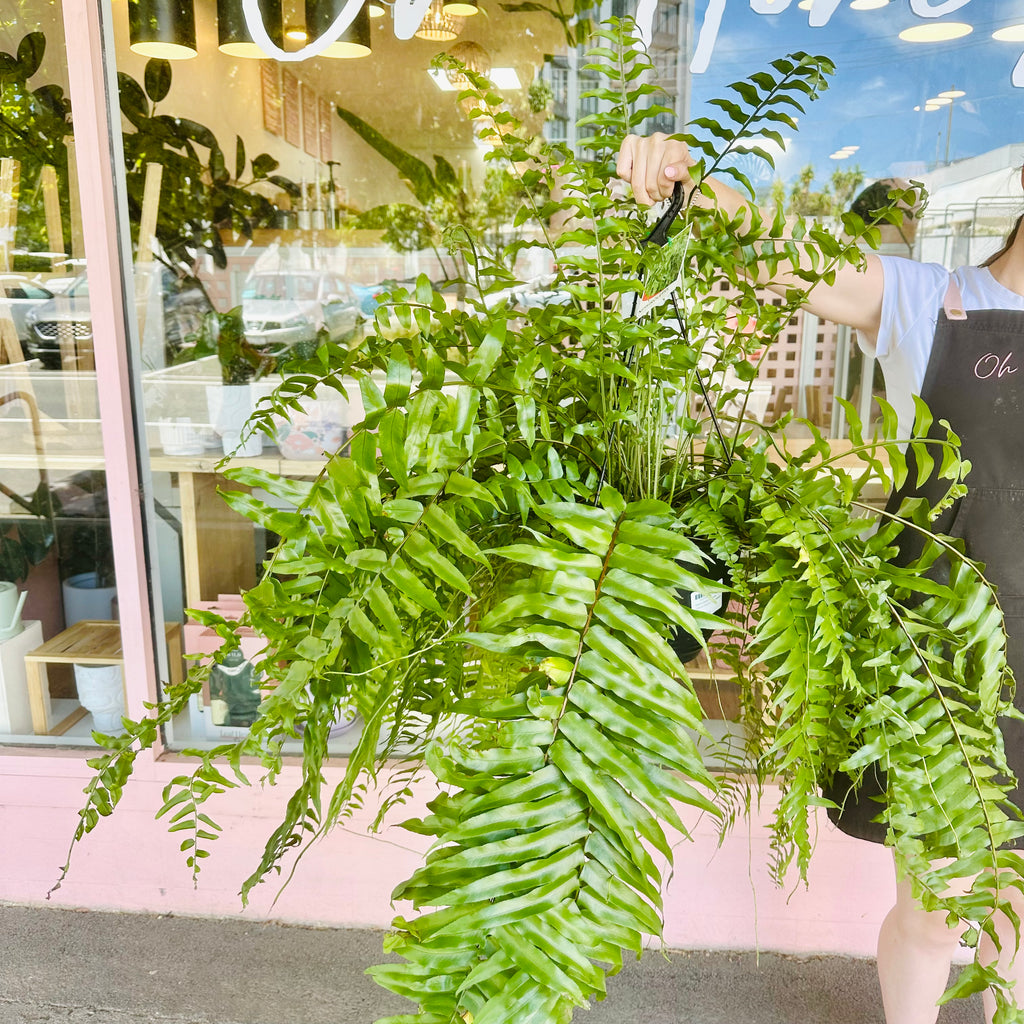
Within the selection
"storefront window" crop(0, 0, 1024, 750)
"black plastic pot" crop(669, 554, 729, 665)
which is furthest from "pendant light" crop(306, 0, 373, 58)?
"black plastic pot" crop(669, 554, 729, 665)

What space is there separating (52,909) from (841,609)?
75.3 inches

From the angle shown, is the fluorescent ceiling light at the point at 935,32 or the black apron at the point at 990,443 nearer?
the black apron at the point at 990,443

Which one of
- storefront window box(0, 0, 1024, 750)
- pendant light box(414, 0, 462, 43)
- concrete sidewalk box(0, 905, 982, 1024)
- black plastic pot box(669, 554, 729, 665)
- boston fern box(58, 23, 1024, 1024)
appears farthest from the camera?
pendant light box(414, 0, 462, 43)

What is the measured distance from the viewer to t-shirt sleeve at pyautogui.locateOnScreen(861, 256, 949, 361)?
1.32 meters

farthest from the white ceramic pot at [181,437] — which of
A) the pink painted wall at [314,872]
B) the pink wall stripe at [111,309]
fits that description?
the pink painted wall at [314,872]

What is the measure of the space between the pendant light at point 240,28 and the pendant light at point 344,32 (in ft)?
0.22

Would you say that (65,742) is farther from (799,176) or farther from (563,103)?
(799,176)

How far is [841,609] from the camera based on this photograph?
31.8 inches

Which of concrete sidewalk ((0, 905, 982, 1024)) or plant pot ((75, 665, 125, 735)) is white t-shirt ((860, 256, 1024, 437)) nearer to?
concrete sidewalk ((0, 905, 982, 1024))

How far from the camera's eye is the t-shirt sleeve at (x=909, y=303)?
4.33 feet

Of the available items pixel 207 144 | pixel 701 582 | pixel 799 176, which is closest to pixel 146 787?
pixel 207 144

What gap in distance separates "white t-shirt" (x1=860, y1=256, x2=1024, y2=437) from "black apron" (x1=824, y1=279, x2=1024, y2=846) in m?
0.02

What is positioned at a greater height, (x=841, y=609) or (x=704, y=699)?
(x=841, y=609)

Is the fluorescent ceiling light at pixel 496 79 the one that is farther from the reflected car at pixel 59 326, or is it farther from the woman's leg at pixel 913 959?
the woman's leg at pixel 913 959
